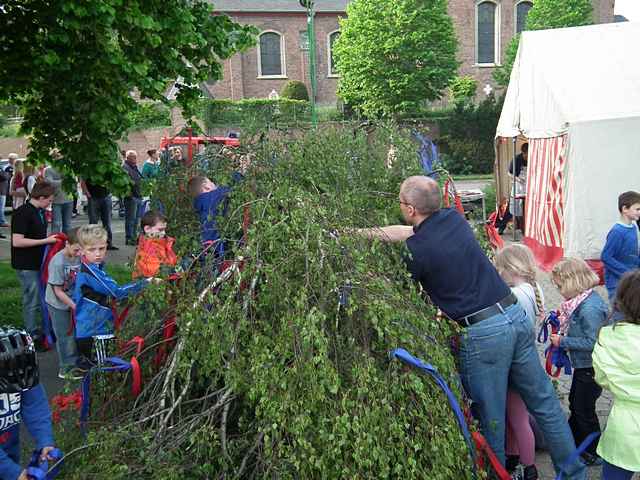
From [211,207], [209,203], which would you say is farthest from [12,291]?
[211,207]

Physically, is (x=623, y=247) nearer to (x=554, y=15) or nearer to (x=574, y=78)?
(x=574, y=78)

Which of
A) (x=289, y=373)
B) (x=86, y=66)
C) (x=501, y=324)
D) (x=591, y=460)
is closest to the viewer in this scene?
(x=289, y=373)

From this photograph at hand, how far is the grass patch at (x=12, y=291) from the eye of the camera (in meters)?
7.70

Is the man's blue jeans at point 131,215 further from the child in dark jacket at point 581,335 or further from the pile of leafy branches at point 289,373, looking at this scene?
the child in dark jacket at point 581,335

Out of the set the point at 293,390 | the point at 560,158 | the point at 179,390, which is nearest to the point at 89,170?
the point at 179,390

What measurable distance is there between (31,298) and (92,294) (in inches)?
93.9

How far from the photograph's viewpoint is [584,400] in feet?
14.0

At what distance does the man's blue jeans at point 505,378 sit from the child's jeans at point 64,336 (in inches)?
140

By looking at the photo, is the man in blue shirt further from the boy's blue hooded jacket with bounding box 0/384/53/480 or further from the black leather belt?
the boy's blue hooded jacket with bounding box 0/384/53/480

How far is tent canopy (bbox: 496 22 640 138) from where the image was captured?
10.0 meters

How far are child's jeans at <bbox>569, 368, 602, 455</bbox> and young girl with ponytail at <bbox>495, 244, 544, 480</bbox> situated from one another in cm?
46

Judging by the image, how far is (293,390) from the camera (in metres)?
2.79

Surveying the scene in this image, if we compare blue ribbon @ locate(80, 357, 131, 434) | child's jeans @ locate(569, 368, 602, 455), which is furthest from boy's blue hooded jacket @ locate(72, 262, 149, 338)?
child's jeans @ locate(569, 368, 602, 455)

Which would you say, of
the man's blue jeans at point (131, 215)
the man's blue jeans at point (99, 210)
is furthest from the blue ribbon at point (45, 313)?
the man's blue jeans at point (131, 215)
